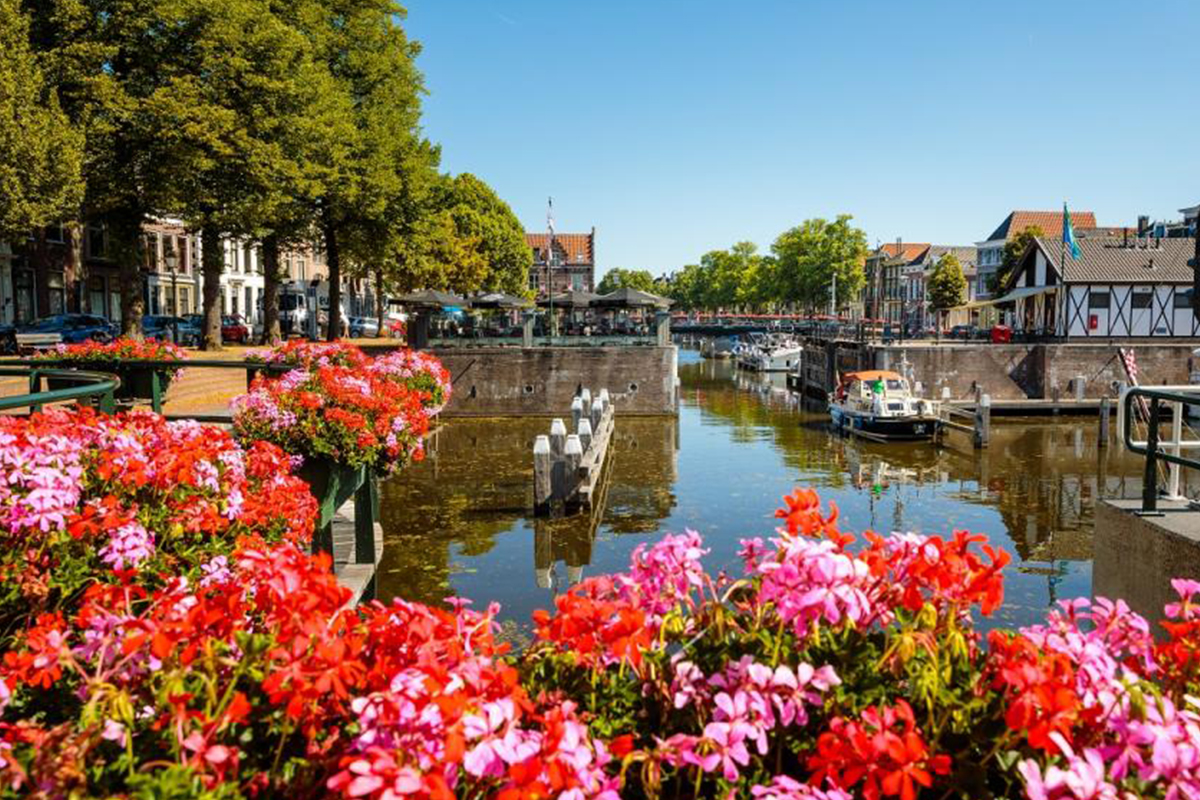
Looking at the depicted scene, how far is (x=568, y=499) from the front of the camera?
19016mm

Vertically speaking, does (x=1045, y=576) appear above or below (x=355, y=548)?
below

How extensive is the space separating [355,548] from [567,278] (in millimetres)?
116434

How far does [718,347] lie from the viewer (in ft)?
317

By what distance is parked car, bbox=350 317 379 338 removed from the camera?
55969 millimetres

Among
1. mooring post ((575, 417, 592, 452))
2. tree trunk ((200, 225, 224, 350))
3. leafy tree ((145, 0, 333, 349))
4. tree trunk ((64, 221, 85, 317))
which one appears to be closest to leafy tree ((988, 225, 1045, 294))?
leafy tree ((145, 0, 333, 349))

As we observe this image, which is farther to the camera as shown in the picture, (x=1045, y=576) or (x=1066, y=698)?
(x=1045, y=576)

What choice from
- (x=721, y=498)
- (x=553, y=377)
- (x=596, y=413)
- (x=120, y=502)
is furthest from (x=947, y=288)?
(x=120, y=502)

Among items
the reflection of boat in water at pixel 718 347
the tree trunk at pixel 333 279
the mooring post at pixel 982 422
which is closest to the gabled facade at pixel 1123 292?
the mooring post at pixel 982 422

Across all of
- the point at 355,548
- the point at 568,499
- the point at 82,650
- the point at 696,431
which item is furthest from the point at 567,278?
the point at 82,650

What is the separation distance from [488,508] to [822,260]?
242 feet

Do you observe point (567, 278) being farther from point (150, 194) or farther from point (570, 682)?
point (570, 682)

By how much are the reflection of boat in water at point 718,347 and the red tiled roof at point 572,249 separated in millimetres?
30901

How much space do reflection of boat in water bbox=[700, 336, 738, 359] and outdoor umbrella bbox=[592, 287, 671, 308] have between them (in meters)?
44.4

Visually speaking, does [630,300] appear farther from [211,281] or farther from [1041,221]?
[1041,221]
